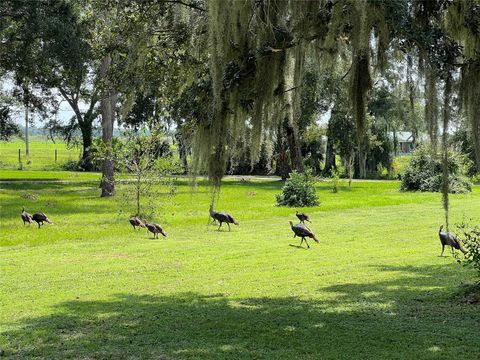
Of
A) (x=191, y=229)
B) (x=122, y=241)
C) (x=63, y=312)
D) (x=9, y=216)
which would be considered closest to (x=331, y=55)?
(x=63, y=312)

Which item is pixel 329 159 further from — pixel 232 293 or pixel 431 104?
pixel 431 104

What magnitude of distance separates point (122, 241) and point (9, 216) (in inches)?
252

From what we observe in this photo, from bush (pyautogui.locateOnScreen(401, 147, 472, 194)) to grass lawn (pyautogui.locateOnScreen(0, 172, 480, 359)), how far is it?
42.2ft

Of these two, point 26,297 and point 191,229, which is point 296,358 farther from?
point 191,229

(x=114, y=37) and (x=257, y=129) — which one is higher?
(x=114, y=37)

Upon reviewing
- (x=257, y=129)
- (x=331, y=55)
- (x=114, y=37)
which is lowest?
(x=257, y=129)

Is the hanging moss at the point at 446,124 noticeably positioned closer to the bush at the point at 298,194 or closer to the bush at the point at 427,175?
the bush at the point at 298,194

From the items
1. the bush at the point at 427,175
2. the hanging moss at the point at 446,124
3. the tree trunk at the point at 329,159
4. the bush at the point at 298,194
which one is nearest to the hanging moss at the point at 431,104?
the hanging moss at the point at 446,124

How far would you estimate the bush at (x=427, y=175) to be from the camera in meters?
29.7

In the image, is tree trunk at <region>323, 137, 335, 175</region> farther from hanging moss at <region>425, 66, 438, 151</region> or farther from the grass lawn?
hanging moss at <region>425, 66, 438, 151</region>

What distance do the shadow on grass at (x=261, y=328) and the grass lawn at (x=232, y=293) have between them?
0.02 m

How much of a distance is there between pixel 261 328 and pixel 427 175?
26.1 metres

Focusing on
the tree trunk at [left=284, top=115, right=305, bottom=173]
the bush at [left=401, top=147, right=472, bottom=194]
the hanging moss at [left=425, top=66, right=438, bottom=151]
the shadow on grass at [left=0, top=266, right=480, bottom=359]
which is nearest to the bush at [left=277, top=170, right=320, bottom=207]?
the tree trunk at [left=284, top=115, right=305, bottom=173]

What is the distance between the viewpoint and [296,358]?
525 centimetres
